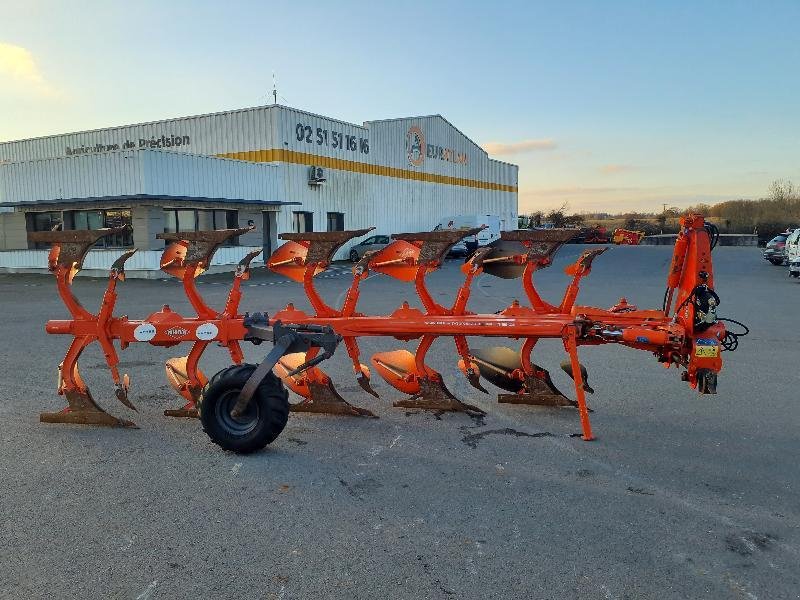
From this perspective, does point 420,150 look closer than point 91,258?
No

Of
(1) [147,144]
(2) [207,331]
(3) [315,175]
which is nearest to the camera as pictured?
(2) [207,331]

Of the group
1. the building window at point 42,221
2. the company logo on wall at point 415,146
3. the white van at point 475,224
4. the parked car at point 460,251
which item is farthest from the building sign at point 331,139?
the building window at point 42,221

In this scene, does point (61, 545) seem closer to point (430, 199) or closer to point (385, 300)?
point (385, 300)

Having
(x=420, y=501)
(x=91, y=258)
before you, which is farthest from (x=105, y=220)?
(x=420, y=501)

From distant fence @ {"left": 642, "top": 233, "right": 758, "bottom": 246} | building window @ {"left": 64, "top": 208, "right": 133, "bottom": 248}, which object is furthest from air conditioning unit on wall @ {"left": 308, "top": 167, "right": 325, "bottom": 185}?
distant fence @ {"left": 642, "top": 233, "right": 758, "bottom": 246}

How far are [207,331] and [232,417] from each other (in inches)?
39.4

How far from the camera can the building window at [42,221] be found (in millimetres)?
23625

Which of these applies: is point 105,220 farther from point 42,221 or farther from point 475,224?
point 475,224

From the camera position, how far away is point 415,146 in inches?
1369

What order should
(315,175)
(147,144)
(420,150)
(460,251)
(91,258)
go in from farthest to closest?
(420,150), (460,251), (147,144), (315,175), (91,258)

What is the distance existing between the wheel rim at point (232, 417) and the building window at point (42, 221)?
22.2 m

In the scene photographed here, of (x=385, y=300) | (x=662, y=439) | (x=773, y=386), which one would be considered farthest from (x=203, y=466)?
(x=385, y=300)

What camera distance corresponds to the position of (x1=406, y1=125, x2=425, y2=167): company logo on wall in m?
34.2

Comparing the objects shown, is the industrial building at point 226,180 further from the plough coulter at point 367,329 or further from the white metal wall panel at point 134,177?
the plough coulter at point 367,329
